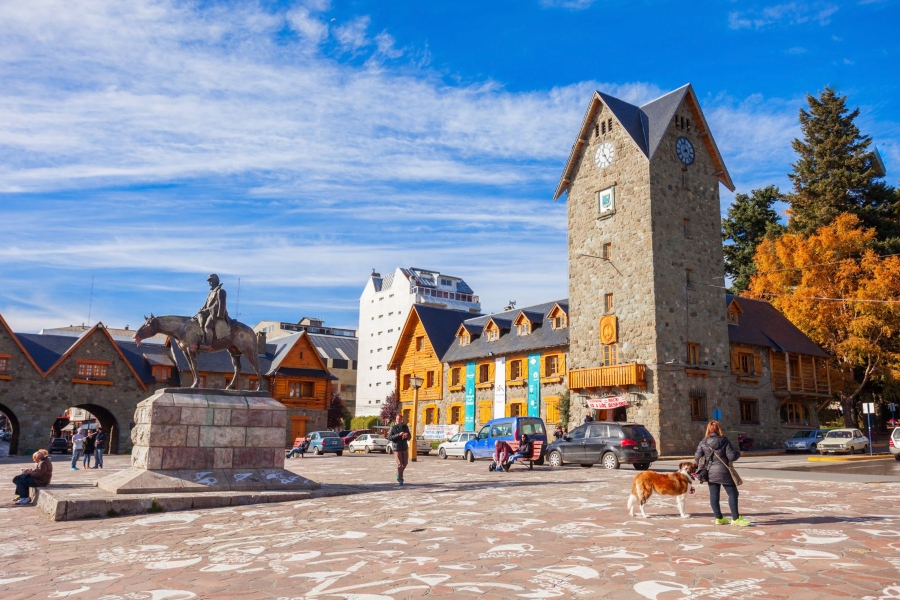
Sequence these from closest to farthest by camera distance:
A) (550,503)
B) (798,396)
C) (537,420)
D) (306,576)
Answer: (306,576) < (550,503) < (537,420) < (798,396)

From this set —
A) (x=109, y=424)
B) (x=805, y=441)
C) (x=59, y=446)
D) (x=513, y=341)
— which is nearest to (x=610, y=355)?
(x=513, y=341)

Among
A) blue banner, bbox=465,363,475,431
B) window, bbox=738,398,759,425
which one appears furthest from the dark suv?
blue banner, bbox=465,363,475,431

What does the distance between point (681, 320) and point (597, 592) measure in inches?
1258

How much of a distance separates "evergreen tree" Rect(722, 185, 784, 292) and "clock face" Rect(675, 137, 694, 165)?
77.4 feet

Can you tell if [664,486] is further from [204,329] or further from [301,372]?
[301,372]

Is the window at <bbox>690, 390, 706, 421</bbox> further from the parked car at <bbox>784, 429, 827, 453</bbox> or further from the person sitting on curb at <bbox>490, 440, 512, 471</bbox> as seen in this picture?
the person sitting on curb at <bbox>490, 440, 512, 471</bbox>

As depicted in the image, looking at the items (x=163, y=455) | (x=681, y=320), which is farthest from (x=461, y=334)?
(x=163, y=455)

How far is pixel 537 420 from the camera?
29703mm

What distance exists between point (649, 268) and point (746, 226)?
30.7 meters

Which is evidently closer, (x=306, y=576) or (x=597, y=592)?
(x=597, y=592)

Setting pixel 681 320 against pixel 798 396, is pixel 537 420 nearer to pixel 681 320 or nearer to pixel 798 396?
pixel 681 320

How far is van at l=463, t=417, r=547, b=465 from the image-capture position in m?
28.3

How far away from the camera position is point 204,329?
16188mm

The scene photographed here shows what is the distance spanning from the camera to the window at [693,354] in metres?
37.1
